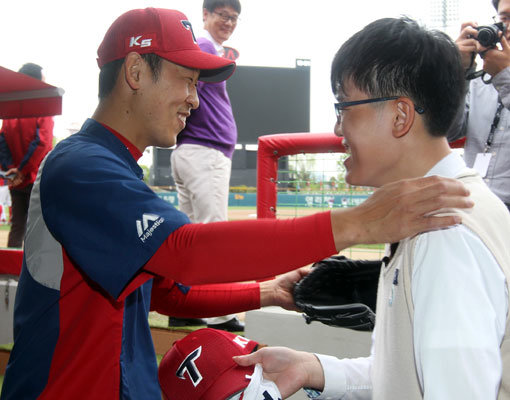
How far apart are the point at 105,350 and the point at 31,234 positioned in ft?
1.23

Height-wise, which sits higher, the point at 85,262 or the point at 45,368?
the point at 85,262

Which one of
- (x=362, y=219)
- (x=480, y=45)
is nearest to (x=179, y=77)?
(x=362, y=219)

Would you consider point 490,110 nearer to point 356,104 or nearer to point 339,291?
point 339,291

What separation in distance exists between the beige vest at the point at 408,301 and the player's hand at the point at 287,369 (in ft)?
1.10

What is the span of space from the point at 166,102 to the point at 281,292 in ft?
2.54

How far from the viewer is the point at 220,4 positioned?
330cm

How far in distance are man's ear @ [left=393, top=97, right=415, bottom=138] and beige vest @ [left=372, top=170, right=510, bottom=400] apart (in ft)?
0.59

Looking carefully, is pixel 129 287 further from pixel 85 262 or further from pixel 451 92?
pixel 451 92

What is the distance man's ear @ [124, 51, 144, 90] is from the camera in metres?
1.45

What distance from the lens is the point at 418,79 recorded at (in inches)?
45.5

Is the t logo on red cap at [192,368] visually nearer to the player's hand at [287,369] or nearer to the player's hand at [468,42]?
the player's hand at [287,369]

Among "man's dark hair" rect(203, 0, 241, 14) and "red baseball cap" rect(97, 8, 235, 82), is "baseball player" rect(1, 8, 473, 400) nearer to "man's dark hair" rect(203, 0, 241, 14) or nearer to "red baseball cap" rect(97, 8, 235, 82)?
"red baseball cap" rect(97, 8, 235, 82)

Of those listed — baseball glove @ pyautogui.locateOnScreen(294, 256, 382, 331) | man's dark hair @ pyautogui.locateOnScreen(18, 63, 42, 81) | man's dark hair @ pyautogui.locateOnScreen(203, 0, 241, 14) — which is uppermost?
man's dark hair @ pyautogui.locateOnScreen(203, 0, 241, 14)

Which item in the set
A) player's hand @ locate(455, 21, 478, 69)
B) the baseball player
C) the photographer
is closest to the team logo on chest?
the baseball player
